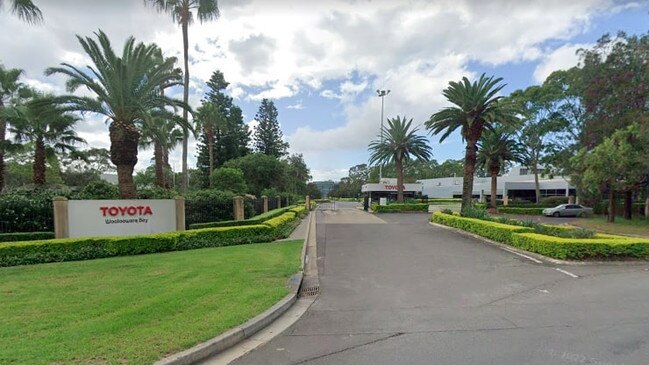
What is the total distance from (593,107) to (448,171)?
77.0 metres

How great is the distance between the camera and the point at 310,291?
789 cm

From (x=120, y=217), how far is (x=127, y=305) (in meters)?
9.95

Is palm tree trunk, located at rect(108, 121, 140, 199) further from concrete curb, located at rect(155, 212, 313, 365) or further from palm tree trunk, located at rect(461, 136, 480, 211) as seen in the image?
palm tree trunk, located at rect(461, 136, 480, 211)

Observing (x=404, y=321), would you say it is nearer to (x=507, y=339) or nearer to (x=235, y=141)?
(x=507, y=339)

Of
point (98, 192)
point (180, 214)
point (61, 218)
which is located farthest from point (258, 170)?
point (61, 218)

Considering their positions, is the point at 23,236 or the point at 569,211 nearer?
the point at 23,236

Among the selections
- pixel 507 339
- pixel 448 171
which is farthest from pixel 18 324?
pixel 448 171

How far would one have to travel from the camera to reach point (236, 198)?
63.2ft

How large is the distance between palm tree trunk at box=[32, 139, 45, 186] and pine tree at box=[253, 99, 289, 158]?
49296mm

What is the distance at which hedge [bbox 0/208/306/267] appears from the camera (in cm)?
1142

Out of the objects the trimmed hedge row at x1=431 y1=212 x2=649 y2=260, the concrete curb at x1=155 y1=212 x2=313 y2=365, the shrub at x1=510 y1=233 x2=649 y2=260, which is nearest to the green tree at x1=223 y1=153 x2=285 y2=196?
the trimmed hedge row at x1=431 y1=212 x2=649 y2=260

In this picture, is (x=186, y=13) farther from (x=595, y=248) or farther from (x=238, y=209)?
(x=595, y=248)

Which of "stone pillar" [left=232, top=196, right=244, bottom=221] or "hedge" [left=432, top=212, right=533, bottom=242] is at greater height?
"stone pillar" [left=232, top=196, right=244, bottom=221]

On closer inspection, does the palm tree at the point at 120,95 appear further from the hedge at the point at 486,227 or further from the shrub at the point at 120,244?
the hedge at the point at 486,227
